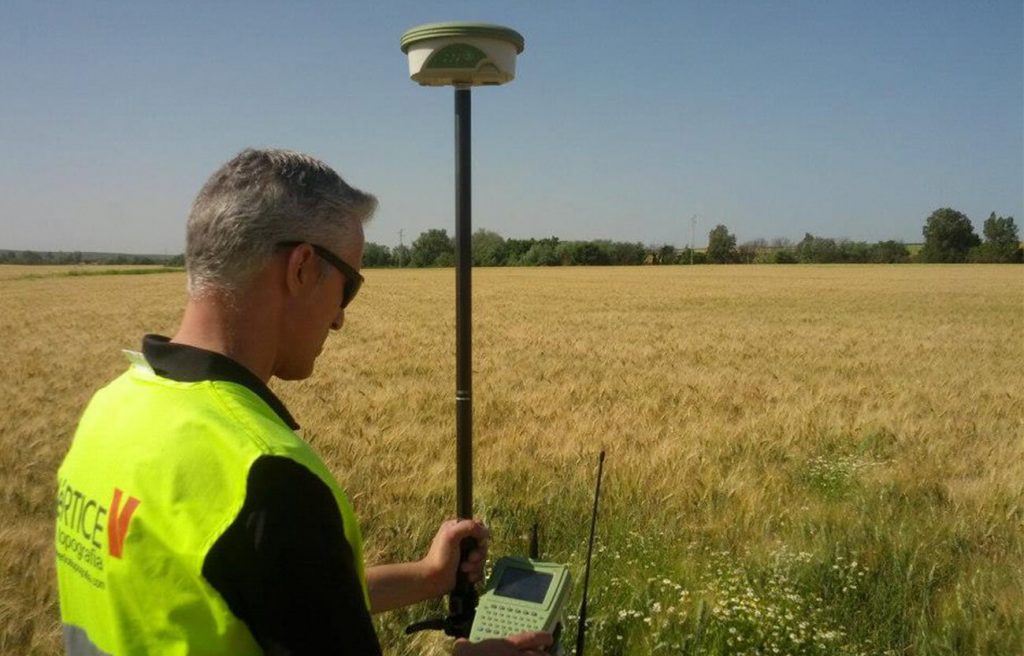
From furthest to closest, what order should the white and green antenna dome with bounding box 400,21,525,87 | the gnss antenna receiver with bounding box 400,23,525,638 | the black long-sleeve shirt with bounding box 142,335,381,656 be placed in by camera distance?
1. the white and green antenna dome with bounding box 400,21,525,87
2. the gnss antenna receiver with bounding box 400,23,525,638
3. the black long-sleeve shirt with bounding box 142,335,381,656

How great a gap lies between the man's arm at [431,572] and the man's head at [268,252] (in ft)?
2.11

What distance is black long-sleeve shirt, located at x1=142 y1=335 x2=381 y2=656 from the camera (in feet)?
3.41

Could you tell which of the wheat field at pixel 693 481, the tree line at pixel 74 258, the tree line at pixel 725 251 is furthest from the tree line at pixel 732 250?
the wheat field at pixel 693 481

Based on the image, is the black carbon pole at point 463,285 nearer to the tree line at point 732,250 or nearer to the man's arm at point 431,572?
the man's arm at point 431,572

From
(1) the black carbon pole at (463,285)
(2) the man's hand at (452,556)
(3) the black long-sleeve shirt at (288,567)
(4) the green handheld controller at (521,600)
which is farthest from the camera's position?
(1) the black carbon pole at (463,285)

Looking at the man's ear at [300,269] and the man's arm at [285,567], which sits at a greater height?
the man's ear at [300,269]

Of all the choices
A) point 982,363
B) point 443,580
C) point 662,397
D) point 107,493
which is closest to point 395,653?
point 443,580

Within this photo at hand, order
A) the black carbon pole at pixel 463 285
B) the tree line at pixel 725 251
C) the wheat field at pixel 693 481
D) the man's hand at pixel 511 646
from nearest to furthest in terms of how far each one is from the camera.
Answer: the man's hand at pixel 511 646
the black carbon pole at pixel 463 285
the wheat field at pixel 693 481
the tree line at pixel 725 251

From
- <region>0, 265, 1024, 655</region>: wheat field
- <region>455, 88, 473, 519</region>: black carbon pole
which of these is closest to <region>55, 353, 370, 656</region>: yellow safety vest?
<region>455, 88, 473, 519</region>: black carbon pole

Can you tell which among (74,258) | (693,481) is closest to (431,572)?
(693,481)

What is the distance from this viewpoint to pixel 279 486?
106 cm

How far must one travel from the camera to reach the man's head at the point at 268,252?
1312 millimetres

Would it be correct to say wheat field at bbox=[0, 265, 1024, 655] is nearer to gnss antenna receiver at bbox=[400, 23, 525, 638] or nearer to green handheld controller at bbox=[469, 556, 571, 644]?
gnss antenna receiver at bbox=[400, 23, 525, 638]

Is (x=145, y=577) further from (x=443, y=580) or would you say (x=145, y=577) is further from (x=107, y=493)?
(x=443, y=580)
